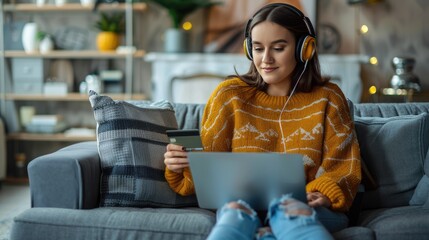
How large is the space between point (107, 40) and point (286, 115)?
276 cm

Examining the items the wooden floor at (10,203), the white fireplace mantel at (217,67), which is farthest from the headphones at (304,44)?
the white fireplace mantel at (217,67)

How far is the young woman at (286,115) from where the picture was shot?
186 cm

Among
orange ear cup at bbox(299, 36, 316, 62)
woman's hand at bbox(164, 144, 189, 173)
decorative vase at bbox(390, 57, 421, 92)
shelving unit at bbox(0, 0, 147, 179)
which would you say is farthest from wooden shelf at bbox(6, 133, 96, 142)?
orange ear cup at bbox(299, 36, 316, 62)

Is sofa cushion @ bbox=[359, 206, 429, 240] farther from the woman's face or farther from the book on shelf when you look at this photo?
the book on shelf

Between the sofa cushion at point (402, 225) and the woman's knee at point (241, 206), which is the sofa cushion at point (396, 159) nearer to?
the sofa cushion at point (402, 225)

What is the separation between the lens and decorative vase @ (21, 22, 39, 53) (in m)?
4.44

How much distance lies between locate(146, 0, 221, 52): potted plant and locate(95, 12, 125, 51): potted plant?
0.35 meters

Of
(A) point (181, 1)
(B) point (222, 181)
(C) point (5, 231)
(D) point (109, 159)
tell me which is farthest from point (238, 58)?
(B) point (222, 181)

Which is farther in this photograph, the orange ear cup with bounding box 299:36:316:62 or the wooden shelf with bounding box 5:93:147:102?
the wooden shelf with bounding box 5:93:147:102

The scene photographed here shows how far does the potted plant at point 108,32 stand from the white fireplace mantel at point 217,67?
27 cm

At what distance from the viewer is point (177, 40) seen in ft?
14.5

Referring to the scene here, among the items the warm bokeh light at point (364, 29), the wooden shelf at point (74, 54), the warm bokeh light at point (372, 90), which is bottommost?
the warm bokeh light at point (372, 90)

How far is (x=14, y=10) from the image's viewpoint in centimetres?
462

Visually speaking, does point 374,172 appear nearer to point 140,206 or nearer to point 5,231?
point 140,206
